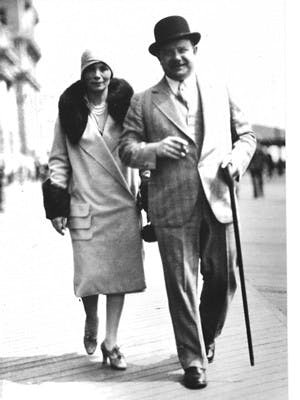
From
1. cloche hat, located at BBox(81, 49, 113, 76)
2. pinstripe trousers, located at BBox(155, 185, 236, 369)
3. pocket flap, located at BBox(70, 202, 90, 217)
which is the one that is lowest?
pinstripe trousers, located at BBox(155, 185, 236, 369)

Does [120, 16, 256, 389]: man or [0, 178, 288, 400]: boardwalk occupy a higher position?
[120, 16, 256, 389]: man

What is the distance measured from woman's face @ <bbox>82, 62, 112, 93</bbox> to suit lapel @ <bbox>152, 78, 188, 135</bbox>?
0.85 ft

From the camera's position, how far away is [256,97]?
3500 mm

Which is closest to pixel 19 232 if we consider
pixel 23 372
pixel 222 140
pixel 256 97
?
pixel 23 372

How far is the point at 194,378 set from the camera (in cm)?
333

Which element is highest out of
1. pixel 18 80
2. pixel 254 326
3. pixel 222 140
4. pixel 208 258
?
pixel 18 80

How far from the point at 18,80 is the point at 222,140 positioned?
1171 millimetres

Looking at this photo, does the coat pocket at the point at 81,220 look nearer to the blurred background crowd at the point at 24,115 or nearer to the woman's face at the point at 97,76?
the blurred background crowd at the point at 24,115

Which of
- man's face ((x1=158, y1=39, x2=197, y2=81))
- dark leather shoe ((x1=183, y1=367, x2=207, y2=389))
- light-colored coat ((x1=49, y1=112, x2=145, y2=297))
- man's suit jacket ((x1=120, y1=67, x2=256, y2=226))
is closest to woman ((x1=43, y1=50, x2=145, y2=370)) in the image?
light-colored coat ((x1=49, y1=112, x2=145, y2=297))

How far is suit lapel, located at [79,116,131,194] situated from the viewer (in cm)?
338

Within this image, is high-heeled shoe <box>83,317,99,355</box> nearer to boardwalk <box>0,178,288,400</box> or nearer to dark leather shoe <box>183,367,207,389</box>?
boardwalk <box>0,178,288,400</box>

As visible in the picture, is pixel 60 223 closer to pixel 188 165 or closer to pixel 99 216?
pixel 99 216

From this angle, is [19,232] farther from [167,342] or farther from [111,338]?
[167,342]

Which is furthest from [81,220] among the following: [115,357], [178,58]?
[178,58]
